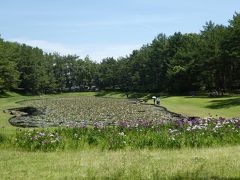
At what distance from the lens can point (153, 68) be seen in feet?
372

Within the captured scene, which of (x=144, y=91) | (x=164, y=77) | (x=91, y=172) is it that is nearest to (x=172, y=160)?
(x=91, y=172)

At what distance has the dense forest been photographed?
79.4m

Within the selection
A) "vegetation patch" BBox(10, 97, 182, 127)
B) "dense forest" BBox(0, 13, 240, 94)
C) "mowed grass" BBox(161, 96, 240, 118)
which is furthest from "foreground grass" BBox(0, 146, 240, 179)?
"dense forest" BBox(0, 13, 240, 94)

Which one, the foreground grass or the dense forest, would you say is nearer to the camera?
the foreground grass

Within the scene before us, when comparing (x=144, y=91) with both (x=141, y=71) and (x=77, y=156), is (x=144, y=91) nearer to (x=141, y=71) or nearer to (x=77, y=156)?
(x=141, y=71)

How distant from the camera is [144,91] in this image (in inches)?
4697

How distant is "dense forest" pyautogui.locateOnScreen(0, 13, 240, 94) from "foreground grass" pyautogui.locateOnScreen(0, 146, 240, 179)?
47882 millimetres

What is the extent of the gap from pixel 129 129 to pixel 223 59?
60262 mm

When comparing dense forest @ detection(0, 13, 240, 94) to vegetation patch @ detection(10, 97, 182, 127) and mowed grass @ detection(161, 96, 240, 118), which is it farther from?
vegetation patch @ detection(10, 97, 182, 127)

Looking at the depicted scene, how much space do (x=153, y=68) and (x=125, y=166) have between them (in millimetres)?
103507

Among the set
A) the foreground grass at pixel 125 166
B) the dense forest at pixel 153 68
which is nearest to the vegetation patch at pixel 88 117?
the foreground grass at pixel 125 166

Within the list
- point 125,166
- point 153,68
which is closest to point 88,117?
point 125,166

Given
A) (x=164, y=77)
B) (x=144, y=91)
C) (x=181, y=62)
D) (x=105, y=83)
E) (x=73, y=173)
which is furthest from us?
(x=105, y=83)

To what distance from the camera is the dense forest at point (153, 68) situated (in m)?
79.4
